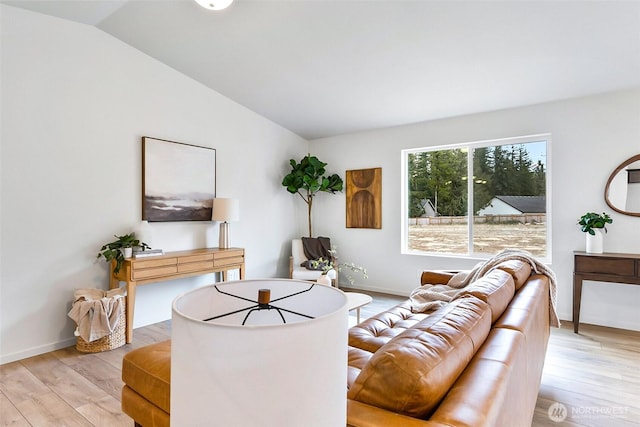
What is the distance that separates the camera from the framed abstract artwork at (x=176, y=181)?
11.9ft

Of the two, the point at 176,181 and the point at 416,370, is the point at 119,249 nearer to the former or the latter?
the point at 176,181

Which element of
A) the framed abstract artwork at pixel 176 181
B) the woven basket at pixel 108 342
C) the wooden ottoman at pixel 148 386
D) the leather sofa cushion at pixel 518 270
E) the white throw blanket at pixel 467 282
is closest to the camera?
the wooden ottoman at pixel 148 386

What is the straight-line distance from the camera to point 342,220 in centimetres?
540

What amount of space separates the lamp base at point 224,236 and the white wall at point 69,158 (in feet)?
0.68

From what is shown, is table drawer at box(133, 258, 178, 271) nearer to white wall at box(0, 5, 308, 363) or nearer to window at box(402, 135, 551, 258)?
white wall at box(0, 5, 308, 363)

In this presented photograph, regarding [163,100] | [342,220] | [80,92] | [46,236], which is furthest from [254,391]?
[342,220]

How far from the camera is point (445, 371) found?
0.96 meters

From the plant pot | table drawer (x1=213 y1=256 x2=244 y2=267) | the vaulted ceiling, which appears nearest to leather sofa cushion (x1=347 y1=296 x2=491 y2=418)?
the vaulted ceiling

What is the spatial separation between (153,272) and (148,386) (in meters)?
2.03

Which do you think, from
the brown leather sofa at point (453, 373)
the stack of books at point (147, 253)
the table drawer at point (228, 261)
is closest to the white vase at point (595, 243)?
the brown leather sofa at point (453, 373)

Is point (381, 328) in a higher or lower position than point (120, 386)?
higher

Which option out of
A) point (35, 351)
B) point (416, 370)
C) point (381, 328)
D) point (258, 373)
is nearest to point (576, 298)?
point (381, 328)

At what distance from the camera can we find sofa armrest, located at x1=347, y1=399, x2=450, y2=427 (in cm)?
81

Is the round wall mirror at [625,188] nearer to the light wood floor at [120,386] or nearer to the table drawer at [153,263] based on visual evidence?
the light wood floor at [120,386]
